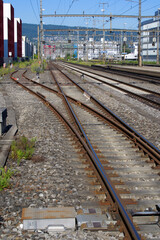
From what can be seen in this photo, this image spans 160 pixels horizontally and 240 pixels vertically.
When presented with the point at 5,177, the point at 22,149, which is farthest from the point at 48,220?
the point at 22,149

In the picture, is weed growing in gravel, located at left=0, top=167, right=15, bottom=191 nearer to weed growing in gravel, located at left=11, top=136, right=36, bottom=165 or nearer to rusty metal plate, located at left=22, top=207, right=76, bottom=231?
weed growing in gravel, located at left=11, top=136, right=36, bottom=165

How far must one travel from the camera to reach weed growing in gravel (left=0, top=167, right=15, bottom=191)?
5.26 metres

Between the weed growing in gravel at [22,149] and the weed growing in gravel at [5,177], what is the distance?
1.82 feet

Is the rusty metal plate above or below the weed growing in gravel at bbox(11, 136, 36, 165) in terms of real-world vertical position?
below

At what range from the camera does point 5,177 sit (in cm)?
540

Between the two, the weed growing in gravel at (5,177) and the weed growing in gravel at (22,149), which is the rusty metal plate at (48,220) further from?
the weed growing in gravel at (22,149)

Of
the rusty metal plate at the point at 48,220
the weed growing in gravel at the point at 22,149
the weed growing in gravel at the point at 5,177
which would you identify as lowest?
the rusty metal plate at the point at 48,220

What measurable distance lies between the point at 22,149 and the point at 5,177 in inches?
71.2

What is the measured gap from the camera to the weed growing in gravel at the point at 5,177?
207 inches

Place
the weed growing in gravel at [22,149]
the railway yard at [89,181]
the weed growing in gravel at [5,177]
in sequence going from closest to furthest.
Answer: the railway yard at [89,181], the weed growing in gravel at [5,177], the weed growing in gravel at [22,149]

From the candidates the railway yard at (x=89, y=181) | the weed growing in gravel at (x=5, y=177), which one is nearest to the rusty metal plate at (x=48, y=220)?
the railway yard at (x=89, y=181)

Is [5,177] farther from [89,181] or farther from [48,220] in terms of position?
[48,220]

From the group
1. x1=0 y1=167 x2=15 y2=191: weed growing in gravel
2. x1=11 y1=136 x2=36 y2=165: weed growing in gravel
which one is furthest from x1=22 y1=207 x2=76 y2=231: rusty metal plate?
x1=11 y1=136 x2=36 y2=165: weed growing in gravel

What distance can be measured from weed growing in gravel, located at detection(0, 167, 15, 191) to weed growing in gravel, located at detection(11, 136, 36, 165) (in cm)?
56
